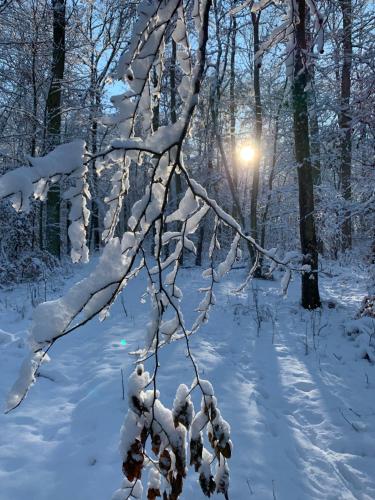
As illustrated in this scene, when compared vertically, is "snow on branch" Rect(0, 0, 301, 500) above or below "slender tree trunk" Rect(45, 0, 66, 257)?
below

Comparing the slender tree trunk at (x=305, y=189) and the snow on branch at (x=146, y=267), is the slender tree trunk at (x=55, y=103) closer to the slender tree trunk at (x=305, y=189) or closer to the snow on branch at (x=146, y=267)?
the slender tree trunk at (x=305, y=189)

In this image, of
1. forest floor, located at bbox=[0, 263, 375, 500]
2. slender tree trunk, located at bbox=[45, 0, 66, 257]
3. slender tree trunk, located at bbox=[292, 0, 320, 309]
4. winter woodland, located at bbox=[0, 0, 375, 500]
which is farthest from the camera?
slender tree trunk, located at bbox=[45, 0, 66, 257]

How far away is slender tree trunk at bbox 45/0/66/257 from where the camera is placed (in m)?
10.9

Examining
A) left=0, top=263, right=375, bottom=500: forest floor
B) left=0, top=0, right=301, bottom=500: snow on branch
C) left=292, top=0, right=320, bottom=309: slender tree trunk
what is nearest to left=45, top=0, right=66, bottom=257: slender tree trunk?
left=0, top=263, right=375, bottom=500: forest floor

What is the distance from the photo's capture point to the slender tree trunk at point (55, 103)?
1085cm

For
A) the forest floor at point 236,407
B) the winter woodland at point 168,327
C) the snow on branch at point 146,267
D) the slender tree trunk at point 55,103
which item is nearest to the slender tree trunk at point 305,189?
the winter woodland at point 168,327

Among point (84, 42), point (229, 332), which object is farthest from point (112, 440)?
point (84, 42)

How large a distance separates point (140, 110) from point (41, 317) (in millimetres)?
741

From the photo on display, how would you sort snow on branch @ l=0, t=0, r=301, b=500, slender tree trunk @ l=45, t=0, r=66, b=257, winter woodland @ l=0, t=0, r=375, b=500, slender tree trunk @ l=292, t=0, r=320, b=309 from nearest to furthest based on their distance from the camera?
snow on branch @ l=0, t=0, r=301, b=500 → winter woodland @ l=0, t=0, r=375, b=500 → slender tree trunk @ l=292, t=0, r=320, b=309 → slender tree trunk @ l=45, t=0, r=66, b=257

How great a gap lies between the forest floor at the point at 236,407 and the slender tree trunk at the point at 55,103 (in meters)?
5.28

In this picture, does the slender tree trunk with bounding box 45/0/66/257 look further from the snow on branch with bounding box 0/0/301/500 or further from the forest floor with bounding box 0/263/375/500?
the snow on branch with bounding box 0/0/301/500

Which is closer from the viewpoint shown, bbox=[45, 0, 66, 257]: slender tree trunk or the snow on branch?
the snow on branch

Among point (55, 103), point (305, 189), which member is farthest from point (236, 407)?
point (55, 103)

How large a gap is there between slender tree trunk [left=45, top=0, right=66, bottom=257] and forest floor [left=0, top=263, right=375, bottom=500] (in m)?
5.28
